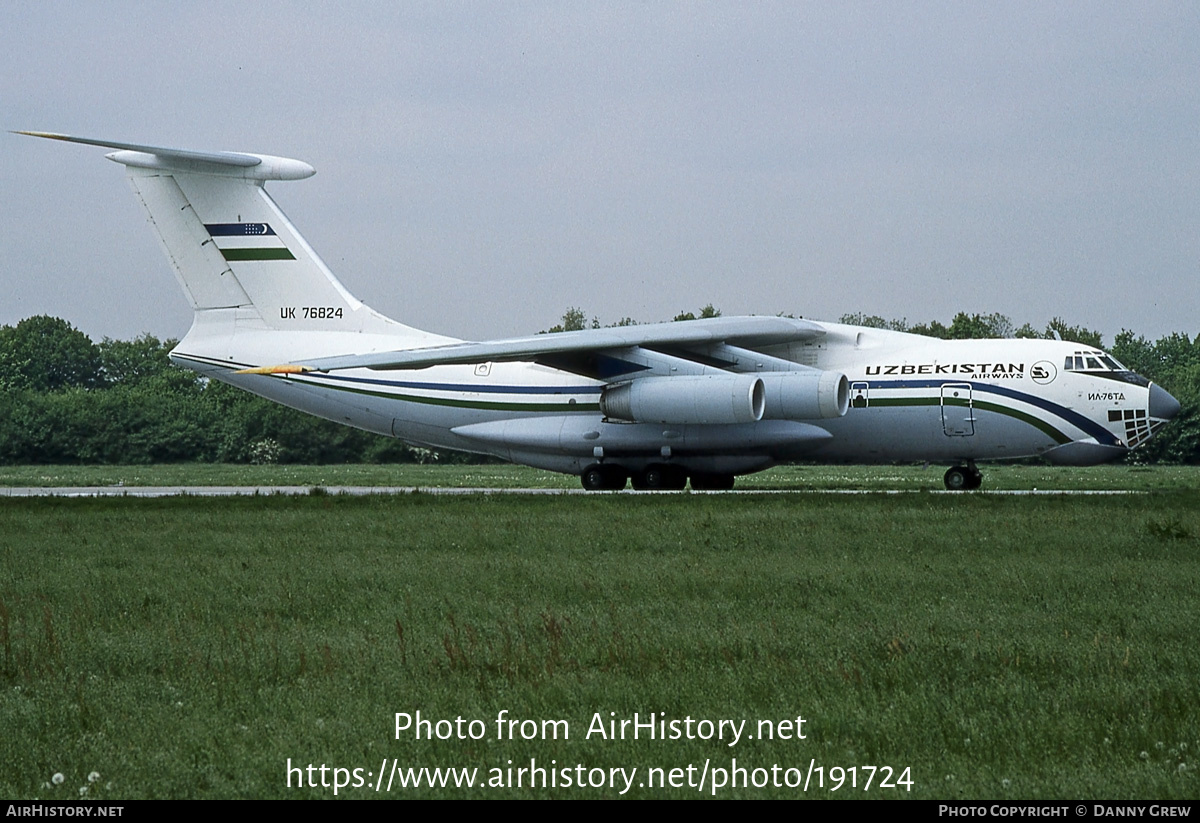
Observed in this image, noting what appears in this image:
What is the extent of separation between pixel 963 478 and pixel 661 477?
510 cm

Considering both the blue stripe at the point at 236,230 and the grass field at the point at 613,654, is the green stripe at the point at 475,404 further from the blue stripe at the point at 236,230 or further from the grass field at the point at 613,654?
the grass field at the point at 613,654

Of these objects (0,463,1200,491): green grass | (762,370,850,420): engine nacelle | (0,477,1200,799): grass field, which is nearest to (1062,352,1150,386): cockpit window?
(0,463,1200,491): green grass

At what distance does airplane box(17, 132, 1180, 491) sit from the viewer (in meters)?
21.4

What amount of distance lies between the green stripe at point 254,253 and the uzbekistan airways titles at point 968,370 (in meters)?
11.0

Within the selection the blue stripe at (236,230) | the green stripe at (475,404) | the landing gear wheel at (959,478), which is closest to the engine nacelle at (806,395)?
the landing gear wheel at (959,478)

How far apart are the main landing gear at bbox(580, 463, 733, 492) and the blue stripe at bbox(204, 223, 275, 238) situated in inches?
296

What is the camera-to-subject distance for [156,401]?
1986 inches

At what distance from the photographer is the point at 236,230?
2464 cm

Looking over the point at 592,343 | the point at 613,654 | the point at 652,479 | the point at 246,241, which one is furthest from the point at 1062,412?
the point at 613,654

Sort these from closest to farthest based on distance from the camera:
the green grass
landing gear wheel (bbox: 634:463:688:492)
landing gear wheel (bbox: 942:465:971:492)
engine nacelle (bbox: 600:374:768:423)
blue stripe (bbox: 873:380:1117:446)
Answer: engine nacelle (bbox: 600:374:768:423), blue stripe (bbox: 873:380:1117:446), landing gear wheel (bbox: 942:465:971:492), landing gear wheel (bbox: 634:463:688:492), the green grass

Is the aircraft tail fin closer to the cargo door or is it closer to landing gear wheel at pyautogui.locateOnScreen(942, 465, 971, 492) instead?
the cargo door

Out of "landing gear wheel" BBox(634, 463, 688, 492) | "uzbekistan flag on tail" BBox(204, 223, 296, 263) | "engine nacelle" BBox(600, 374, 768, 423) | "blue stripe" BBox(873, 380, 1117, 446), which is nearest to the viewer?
"engine nacelle" BBox(600, 374, 768, 423)

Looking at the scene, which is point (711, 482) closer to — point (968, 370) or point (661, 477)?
point (661, 477)
